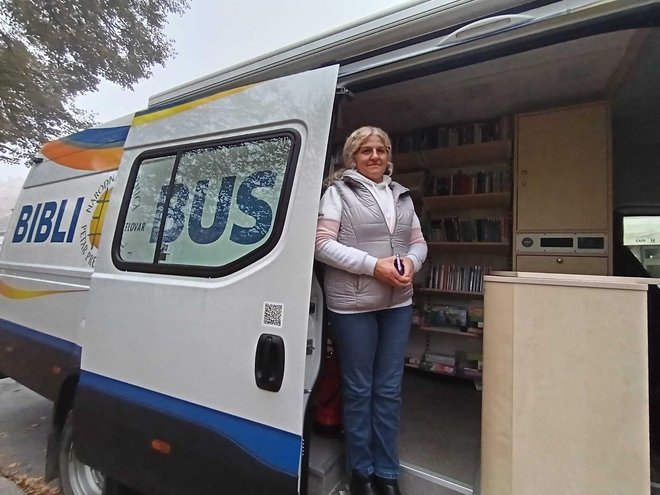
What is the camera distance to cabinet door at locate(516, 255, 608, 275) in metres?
2.13

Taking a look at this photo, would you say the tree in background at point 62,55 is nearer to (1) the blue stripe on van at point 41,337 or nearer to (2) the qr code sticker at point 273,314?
(1) the blue stripe on van at point 41,337

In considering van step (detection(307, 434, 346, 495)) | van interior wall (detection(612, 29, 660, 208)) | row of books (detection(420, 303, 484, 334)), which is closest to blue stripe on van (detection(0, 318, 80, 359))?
van step (detection(307, 434, 346, 495))

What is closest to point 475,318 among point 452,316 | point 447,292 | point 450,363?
point 452,316

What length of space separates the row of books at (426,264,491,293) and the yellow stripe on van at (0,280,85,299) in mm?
2612

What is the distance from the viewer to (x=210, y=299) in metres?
1.17

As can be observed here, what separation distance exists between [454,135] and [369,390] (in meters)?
2.22

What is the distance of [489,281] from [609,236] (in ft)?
5.34

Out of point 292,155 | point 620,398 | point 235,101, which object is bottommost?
point 620,398

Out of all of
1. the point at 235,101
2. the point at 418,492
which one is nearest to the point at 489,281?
the point at 418,492

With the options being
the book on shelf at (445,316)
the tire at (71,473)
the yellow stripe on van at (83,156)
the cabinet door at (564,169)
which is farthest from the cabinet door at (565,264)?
the tire at (71,473)

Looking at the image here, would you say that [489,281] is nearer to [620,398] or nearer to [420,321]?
[620,398]

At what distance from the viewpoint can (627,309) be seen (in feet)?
2.85

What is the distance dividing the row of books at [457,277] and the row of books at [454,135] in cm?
105

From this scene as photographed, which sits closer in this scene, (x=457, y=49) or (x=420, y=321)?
(x=457, y=49)
